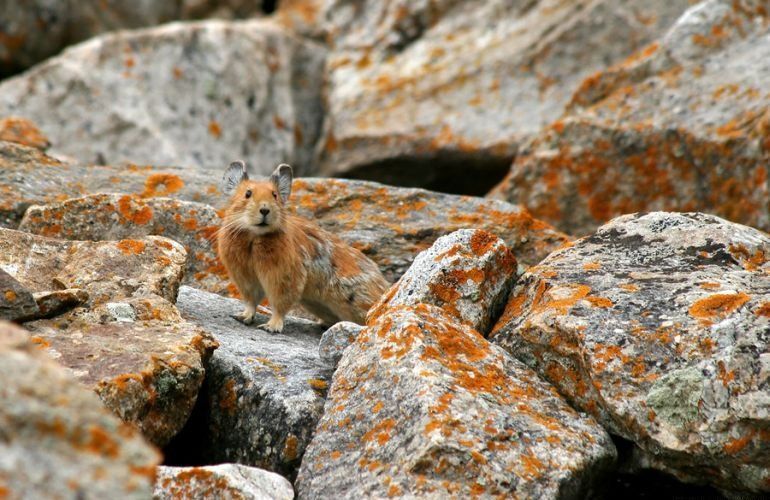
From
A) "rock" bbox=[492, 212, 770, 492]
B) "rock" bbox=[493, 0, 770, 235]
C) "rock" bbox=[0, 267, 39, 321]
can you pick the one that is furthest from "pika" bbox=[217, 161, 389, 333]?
"rock" bbox=[493, 0, 770, 235]

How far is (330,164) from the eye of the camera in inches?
590

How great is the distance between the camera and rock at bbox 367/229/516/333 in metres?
7.05

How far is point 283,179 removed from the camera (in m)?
9.20

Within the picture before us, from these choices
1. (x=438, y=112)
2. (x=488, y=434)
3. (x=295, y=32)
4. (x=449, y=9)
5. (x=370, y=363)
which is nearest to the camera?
(x=488, y=434)

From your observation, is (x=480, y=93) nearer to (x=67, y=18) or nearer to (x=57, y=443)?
(x=67, y=18)

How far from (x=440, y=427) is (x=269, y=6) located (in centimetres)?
1786

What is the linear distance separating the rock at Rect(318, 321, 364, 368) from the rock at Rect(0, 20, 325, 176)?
7972 millimetres

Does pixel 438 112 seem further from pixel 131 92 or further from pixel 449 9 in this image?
pixel 131 92

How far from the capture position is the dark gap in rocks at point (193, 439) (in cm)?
653

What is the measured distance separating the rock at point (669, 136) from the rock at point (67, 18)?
10231mm

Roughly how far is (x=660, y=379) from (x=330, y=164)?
9815 millimetres

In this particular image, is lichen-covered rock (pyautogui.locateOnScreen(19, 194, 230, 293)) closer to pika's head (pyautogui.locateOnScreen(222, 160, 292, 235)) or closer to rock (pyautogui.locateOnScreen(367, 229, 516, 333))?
pika's head (pyautogui.locateOnScreen(222, 160, 292, 235))

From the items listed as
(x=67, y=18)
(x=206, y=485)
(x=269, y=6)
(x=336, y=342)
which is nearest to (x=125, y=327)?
(x=336, y=342)

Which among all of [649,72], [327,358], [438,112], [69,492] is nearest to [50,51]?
[438,112]
